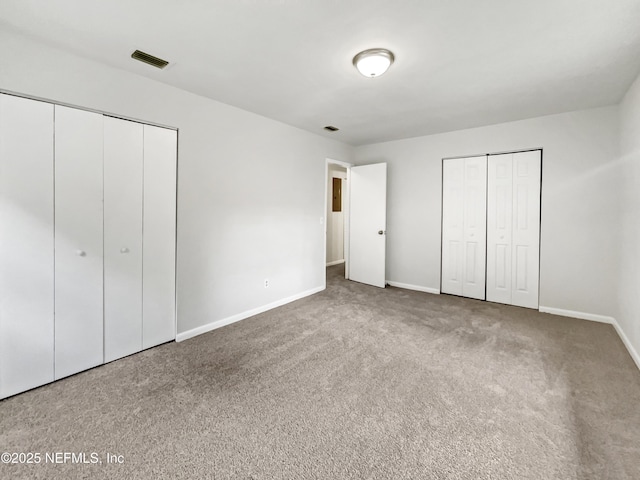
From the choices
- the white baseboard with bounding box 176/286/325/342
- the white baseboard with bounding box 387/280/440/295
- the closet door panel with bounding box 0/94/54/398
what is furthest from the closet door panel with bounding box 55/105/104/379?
the white baseboard with bounding box 387/280/440/295

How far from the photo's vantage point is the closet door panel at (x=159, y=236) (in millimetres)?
2688

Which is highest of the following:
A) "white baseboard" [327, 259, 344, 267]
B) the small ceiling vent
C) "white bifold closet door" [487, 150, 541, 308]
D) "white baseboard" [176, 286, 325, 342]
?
the small ceiling vent

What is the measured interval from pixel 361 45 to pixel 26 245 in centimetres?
291

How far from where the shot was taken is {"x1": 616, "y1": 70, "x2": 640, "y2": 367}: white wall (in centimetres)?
256

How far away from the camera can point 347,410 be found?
188 cm

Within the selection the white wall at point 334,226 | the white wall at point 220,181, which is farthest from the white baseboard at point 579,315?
the white wall at point 334,226

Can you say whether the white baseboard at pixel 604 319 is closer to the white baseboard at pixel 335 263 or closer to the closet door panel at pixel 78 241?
the white baseboard at pixel 335 263

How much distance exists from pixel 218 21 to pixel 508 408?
3258 millimetres

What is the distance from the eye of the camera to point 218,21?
1872 mm

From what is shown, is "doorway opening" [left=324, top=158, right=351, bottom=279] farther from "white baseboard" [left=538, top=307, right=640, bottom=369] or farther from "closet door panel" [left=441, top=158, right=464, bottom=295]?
"white baseboard" [left=538, top=307, right=640, bottom=369]

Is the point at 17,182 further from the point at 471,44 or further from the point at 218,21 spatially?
the point at 471,44

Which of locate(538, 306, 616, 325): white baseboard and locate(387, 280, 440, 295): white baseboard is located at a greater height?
locate(387, 280, 440, 295): white baseboard

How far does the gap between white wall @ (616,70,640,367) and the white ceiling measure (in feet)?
1.02

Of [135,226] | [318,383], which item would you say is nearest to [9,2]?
[135,226]
